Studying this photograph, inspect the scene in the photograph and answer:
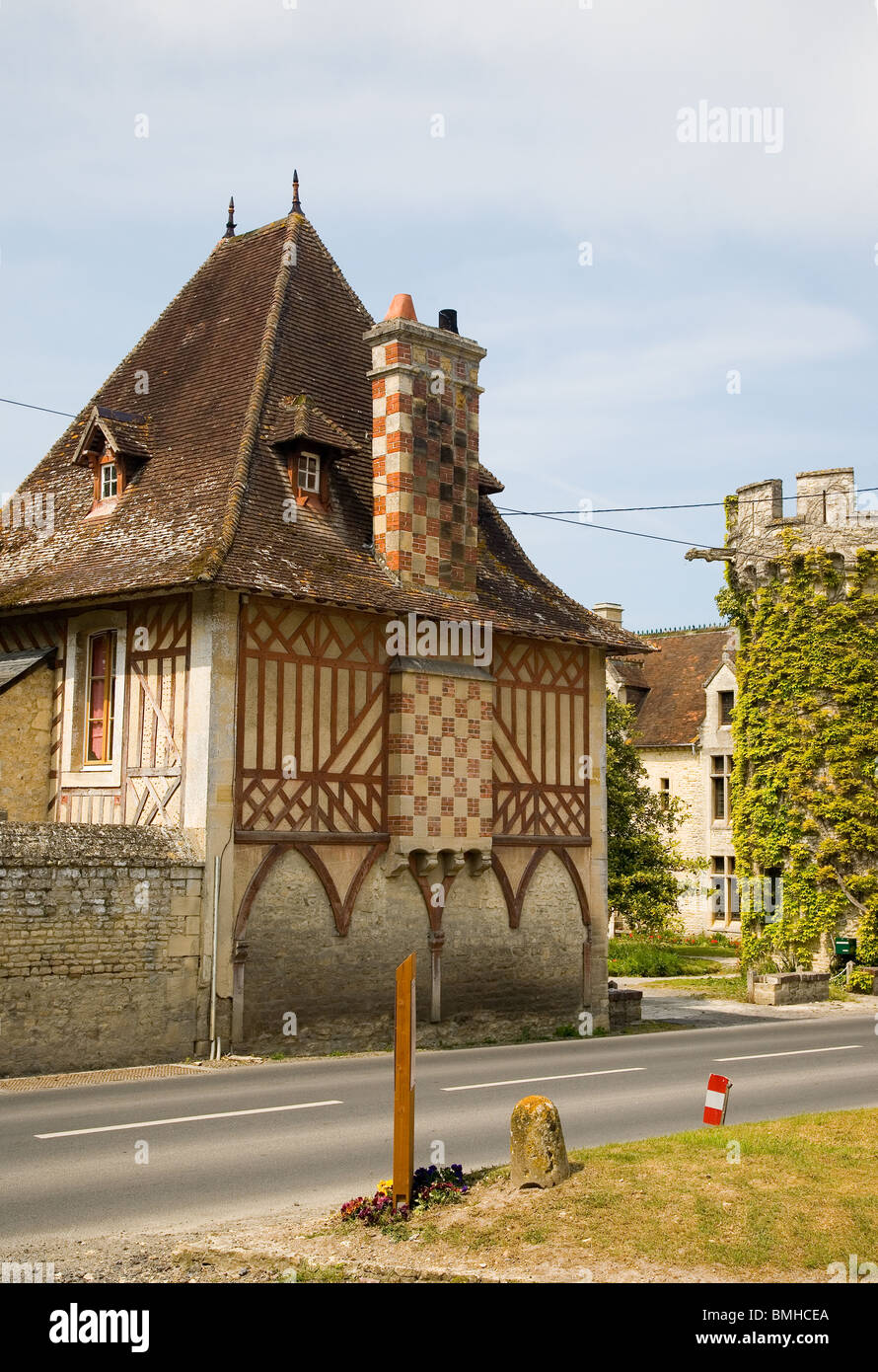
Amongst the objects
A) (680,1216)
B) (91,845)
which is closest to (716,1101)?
(680,1216)

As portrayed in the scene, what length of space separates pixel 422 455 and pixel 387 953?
6.83 m

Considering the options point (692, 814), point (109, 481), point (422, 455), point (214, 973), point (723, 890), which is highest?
point (422, 455)

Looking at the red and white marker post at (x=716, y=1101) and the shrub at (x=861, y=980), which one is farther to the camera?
the shrub at (x=861, y=980)

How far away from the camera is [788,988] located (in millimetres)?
25125

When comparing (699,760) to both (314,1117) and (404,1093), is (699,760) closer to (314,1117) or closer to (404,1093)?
(314,1117)

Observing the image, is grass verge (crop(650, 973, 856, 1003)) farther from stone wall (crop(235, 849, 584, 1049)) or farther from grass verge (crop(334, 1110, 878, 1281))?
grass verge (crop(334, 1110, 878, 1281))

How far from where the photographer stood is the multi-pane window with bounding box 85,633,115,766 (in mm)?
17984

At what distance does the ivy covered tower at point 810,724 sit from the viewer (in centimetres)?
2673

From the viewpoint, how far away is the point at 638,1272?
6430 mm

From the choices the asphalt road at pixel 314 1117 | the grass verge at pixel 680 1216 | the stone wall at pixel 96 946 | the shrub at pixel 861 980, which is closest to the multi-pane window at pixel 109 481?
the stone wall at pixel 96 946

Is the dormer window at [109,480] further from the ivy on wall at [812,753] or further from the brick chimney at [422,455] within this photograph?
the ivy on wall at [812,753]

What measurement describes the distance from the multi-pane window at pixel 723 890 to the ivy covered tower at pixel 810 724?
1144cm
